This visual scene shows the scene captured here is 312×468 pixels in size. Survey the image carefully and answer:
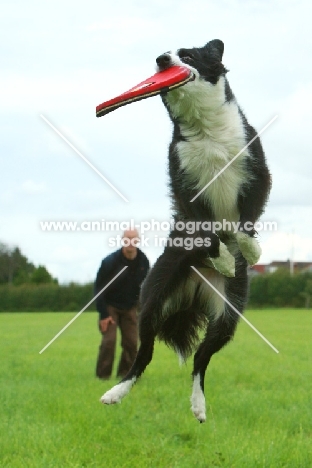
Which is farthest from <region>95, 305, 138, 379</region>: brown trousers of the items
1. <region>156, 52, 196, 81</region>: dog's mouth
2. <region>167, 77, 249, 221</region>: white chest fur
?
<region>156, 52, 196, 81</region>: dog's mouth

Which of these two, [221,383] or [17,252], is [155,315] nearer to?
[221,383]

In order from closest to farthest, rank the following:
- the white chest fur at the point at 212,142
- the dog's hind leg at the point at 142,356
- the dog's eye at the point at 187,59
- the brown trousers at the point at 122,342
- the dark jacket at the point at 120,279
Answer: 1. the dog's eye at the point at 187,59
2. the white chest fur at the point at 212,142
3. the dog's hind leg at the point at 142,356
4. the dark jacket at the point at 120,279
5. the brown trousers at the point at 122,342

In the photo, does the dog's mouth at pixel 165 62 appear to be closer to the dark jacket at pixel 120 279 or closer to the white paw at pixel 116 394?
the white paw at pixel 116 394

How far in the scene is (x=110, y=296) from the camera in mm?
10078

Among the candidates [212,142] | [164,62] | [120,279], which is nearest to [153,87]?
[164,62]

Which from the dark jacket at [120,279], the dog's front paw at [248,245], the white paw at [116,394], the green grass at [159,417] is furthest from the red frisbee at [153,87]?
the green grass at [159,417]

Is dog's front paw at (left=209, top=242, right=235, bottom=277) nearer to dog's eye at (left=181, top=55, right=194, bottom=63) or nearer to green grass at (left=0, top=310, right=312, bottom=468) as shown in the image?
dog's eye at (left=181, top=55, right=194, bottom=63)

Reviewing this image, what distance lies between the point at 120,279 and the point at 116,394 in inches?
188

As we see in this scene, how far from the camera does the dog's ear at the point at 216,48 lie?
3.34 meters

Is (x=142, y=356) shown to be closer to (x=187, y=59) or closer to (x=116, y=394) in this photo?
(x=116, y=394)

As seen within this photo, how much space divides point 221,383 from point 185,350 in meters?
7.45

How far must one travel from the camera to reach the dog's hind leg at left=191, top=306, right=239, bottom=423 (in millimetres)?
4047

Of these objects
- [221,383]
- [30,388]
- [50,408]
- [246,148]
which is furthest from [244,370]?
[246,148]

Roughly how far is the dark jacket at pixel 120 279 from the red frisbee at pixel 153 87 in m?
2.97
